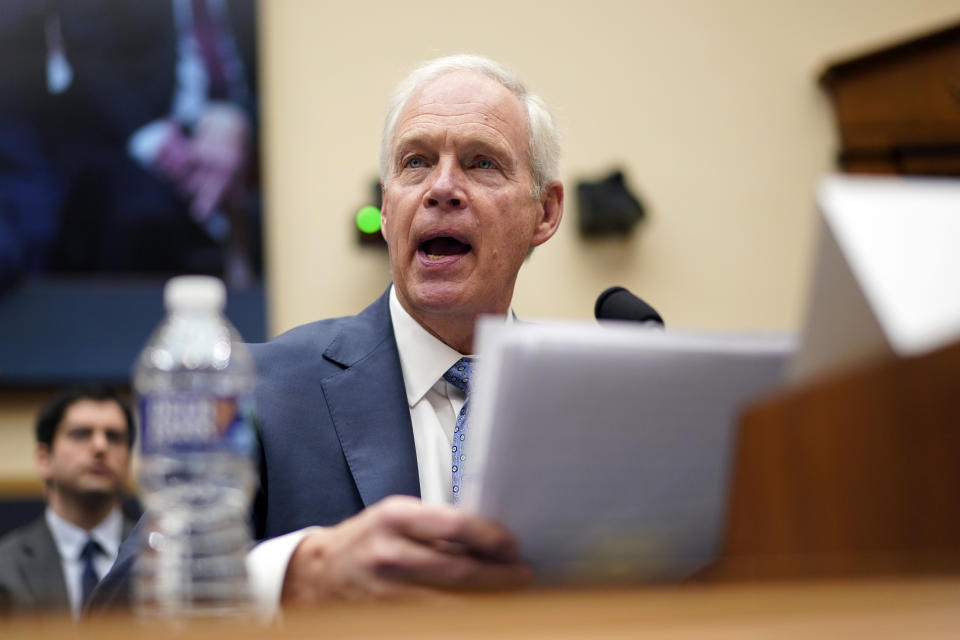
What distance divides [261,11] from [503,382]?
129 inches

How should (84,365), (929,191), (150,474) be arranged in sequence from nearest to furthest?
1. (150,474)
2. (929,191)
3. (84,365)

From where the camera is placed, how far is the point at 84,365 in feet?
11.7

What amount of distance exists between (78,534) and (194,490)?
2.68m

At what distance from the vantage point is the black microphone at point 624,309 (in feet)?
4.34

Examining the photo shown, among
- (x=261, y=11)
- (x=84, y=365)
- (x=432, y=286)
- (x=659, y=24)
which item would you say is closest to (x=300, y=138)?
(x=261, y=11)

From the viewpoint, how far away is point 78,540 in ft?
10.8

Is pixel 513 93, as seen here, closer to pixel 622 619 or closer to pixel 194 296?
pixel 194 296

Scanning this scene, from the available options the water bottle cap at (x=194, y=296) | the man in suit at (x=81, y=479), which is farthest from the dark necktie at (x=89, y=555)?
the water bottle cap at (x=194, y=296)

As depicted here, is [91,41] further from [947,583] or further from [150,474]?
[947,583]

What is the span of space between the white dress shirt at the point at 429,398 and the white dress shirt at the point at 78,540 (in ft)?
5.77

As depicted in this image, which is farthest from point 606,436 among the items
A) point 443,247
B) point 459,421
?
point 443,247

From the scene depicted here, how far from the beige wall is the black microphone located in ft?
8.31

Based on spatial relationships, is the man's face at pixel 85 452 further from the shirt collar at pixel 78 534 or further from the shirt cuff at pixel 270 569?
the shirt cuff at pixel 270 569

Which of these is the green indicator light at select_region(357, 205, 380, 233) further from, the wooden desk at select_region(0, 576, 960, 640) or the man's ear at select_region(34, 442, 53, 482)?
the wooden desk at select_region(0, 576, 960, 640)
